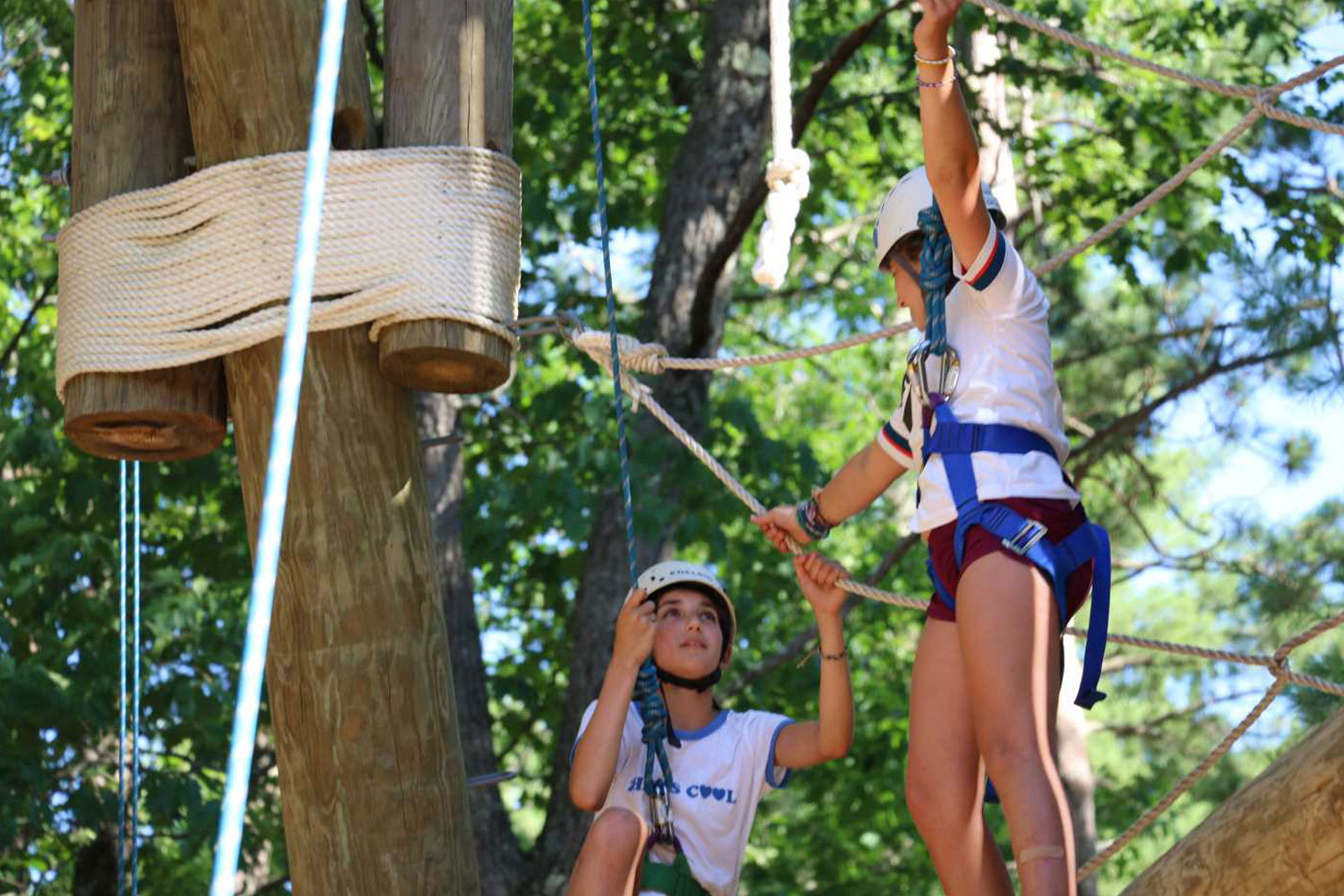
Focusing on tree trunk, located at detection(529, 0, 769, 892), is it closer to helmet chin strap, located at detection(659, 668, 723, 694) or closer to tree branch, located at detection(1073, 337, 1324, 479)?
tree branch, located at detection(1073, 337, 1324, 479)

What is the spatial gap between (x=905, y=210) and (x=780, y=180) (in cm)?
32

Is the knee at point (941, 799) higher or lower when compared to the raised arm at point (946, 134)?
lower

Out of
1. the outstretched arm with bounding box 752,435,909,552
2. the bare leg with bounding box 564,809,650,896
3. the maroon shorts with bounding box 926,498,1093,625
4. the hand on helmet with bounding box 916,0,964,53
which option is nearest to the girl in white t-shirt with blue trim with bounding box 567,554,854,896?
the bare leg with bounding box 564,809,650,896

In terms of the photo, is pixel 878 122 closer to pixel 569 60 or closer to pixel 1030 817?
pixel 569 60

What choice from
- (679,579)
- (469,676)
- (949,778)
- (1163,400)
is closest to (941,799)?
(949,778)

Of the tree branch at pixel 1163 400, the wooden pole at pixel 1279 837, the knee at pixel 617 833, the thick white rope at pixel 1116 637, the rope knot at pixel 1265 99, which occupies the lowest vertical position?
the wooden pole at pixel 1279 837

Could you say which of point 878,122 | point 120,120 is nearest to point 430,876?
point 120,120

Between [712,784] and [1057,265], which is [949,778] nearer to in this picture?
[712,784]

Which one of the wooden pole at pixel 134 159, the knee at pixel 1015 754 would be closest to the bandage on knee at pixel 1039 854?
the knee at pixel 1015 754

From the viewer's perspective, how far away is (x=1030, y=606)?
2.55 meters

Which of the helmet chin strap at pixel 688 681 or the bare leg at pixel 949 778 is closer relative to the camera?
the bare leg at pixel 949 778

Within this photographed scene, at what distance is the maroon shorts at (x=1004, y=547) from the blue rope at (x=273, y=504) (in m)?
1.13

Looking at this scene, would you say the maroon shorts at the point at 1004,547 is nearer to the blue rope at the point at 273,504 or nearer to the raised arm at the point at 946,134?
the raised arm at the point at 946,134

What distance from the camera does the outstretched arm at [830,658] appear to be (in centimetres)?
315
